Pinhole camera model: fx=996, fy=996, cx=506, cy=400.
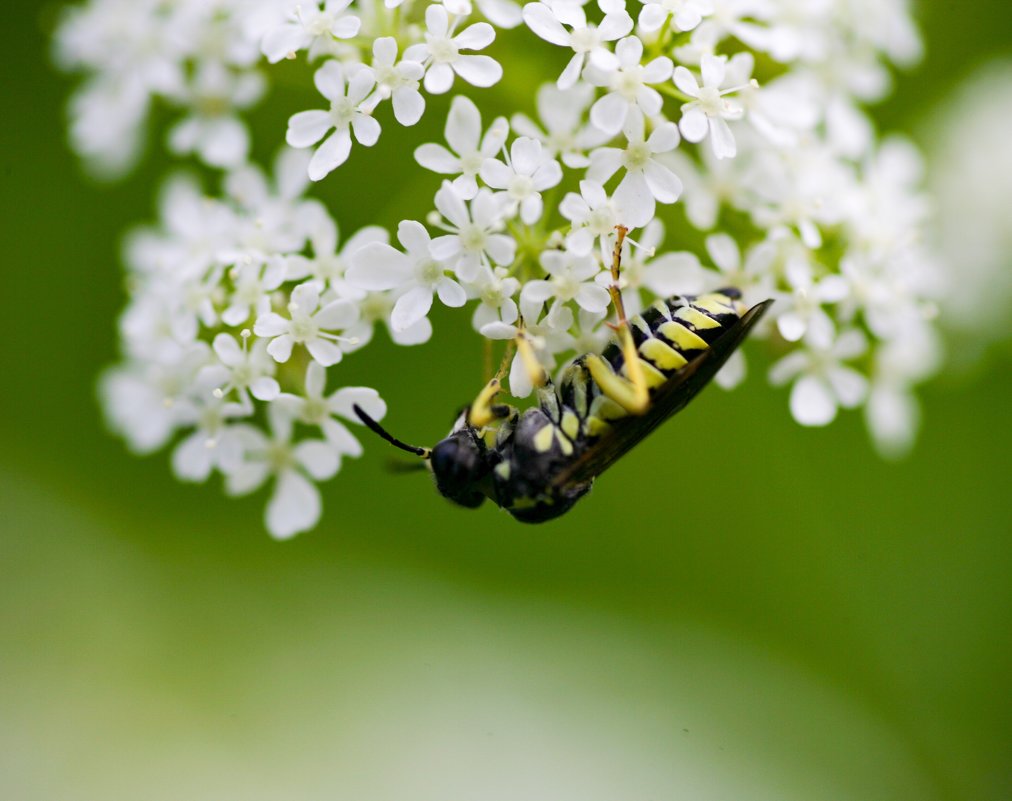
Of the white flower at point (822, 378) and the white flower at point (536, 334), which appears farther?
the white flower at point (822, 378)

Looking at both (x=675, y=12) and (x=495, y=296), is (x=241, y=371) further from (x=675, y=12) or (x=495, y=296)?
(x=675, y=12)

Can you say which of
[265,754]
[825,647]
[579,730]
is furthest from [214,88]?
[825,647]

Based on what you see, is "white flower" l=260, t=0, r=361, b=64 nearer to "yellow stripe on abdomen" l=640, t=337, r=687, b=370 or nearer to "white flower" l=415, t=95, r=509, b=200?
"white flower" l=415, t=95, r=509, b=200

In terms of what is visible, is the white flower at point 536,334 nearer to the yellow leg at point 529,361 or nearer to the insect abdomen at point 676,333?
the yellow leg at point 529,361

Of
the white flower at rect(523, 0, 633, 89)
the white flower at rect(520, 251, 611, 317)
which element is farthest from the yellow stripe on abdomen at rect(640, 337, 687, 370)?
the white flower at rect(523, 0, 633, 89)

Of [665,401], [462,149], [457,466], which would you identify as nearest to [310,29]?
[462,149]

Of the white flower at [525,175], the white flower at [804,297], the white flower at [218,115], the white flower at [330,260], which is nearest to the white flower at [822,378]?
the white flower at [804,297]
